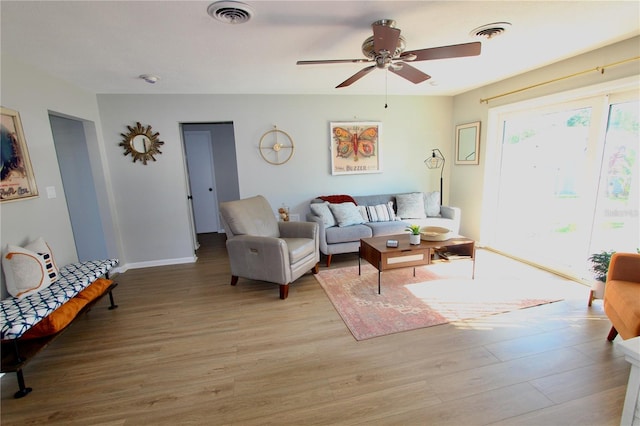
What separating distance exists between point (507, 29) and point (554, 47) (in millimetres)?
840

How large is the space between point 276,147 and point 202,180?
2349 mm

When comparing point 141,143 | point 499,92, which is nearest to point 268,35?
point 141,143

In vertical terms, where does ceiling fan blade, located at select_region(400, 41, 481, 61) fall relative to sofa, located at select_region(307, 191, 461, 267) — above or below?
above

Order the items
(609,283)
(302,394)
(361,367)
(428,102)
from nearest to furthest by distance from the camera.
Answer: (302,394)
(361,367)
(609,283)
(428,102)

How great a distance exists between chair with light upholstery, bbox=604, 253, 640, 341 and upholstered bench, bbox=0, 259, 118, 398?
3625 millimetres

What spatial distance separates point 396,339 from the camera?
2104mm

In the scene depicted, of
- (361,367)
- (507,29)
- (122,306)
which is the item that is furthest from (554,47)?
(122,306)

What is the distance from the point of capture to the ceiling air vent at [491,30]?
Answer: 2.06 metres

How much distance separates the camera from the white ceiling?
176cm

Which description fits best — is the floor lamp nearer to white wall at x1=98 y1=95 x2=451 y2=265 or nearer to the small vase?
white wall at x1=98 y1=95 x2=451 y2=265

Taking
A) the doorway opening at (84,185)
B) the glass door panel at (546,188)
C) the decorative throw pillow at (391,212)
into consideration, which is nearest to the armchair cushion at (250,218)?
the decorative throw pillow at (391,212)

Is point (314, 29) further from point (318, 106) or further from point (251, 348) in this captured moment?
point (251, 348)

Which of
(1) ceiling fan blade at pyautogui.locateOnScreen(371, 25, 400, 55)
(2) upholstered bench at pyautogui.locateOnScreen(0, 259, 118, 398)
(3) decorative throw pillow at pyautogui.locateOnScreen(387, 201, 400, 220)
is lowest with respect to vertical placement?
(2) upholstered bench at pyautogui.locateOnScreen(0, 259, 118, 398)

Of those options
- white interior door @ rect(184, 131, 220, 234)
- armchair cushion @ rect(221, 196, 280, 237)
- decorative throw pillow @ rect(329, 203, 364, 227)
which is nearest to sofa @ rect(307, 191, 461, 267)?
decorative throw pillow @ rect(329, 203, 364, 227)
